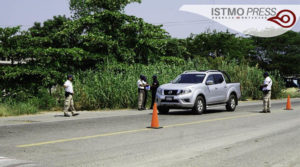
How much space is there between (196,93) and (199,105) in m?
0.60

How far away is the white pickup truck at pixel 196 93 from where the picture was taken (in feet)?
54.3

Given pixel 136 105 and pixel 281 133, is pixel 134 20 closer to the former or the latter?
pixel 136 105

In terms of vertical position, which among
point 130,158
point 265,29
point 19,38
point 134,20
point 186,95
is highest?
point 265,29

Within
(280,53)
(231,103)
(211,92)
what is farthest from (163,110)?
(280,53)

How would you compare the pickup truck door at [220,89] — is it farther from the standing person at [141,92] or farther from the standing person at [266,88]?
the standing person at [141,92]

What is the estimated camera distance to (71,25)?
2816 cm

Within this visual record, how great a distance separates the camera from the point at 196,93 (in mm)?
16719

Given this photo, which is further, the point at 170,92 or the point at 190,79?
the point at 190,79

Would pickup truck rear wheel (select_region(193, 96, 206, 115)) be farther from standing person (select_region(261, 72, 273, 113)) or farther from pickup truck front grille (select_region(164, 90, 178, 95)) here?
standing person (select_region(261, 72, 273, 113))

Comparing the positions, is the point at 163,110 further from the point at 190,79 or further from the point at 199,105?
the point at 190,79

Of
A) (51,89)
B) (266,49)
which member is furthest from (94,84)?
(266,49)

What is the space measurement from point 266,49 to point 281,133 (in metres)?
70.2

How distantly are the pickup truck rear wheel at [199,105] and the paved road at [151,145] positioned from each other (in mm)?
4112

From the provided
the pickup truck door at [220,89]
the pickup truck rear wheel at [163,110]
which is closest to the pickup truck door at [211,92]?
the pickup truck door at [220,89]
